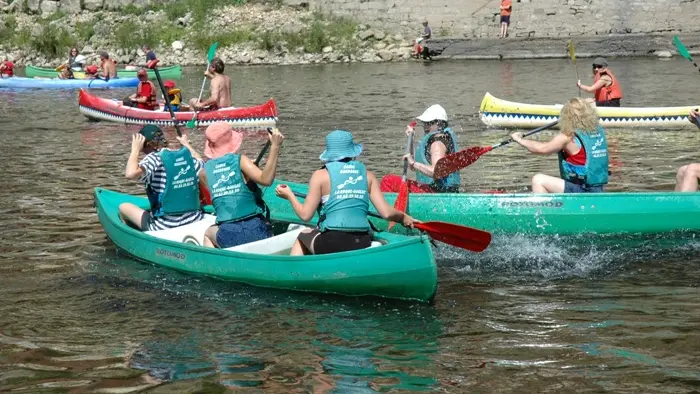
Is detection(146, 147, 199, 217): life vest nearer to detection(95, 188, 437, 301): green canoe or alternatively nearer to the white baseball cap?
detection(95, 188, 437, 301): green canoe

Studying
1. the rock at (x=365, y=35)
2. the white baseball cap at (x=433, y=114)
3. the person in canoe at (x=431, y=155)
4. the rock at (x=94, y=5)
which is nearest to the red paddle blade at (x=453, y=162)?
the person in canoe at (x=431, y=155)

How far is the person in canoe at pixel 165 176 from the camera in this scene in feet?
29.0

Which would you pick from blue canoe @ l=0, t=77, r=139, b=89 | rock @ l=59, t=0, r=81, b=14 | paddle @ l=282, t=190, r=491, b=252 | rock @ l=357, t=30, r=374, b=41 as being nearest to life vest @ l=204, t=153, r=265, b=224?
paddle @ l=282, t=190, r=491, b=252

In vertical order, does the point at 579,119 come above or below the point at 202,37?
above

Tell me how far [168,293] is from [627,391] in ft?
13.1

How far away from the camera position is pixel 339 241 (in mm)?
7855

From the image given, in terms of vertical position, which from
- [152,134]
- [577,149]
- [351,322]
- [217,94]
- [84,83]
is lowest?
[351,322]

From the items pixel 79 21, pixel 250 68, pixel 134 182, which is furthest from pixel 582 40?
pixel 134 182

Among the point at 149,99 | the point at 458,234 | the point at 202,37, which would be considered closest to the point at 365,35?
the point at 202,37

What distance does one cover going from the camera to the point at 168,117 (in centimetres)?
1947

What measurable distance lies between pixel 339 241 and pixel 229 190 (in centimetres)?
111

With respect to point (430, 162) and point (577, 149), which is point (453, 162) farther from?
point (577, 149)

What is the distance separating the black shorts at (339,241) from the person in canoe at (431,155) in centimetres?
229

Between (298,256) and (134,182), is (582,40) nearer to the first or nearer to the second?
(134,182)
